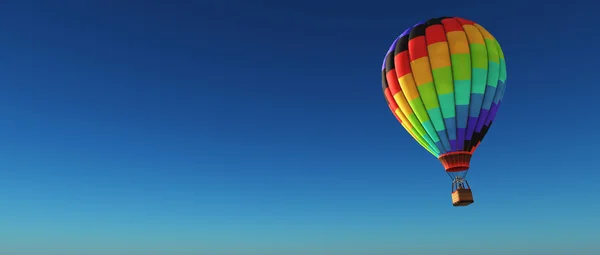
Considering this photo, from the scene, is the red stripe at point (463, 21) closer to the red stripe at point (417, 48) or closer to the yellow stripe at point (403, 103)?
the red stripe at point (417, 48)

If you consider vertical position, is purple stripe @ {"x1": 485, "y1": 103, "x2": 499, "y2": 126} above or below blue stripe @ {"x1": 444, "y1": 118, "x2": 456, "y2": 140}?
above

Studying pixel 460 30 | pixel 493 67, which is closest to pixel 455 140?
pixel 493 67

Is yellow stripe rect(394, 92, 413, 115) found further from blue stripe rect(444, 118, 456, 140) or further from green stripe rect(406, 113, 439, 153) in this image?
blue stripe rect(444, 118, 456, 140)

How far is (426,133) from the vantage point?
89.1ft

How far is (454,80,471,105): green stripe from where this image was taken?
2580 cm

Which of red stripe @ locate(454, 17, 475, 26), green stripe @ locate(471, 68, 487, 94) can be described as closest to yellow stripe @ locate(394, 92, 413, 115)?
green stripe @ locate(471, 68, 487, 94)

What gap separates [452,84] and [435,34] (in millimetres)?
3386

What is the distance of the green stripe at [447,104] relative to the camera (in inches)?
1018

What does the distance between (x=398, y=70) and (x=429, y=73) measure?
6.96 ft

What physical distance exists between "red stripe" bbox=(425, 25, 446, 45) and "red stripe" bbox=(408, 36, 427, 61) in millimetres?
357

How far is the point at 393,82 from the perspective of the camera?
27969 mm

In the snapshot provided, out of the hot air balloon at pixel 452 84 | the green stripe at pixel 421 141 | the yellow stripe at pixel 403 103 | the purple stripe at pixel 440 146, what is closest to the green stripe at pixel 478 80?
the hot air balloon at pixel 452 84

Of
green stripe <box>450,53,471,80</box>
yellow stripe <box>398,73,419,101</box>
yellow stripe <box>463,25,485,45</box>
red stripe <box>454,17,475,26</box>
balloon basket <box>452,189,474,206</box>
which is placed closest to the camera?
balloon basket <box>452,189,474,206</box>

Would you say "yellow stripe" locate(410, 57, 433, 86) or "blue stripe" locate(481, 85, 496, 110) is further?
"blue stripe" locate(481, 85, 496, 110)
